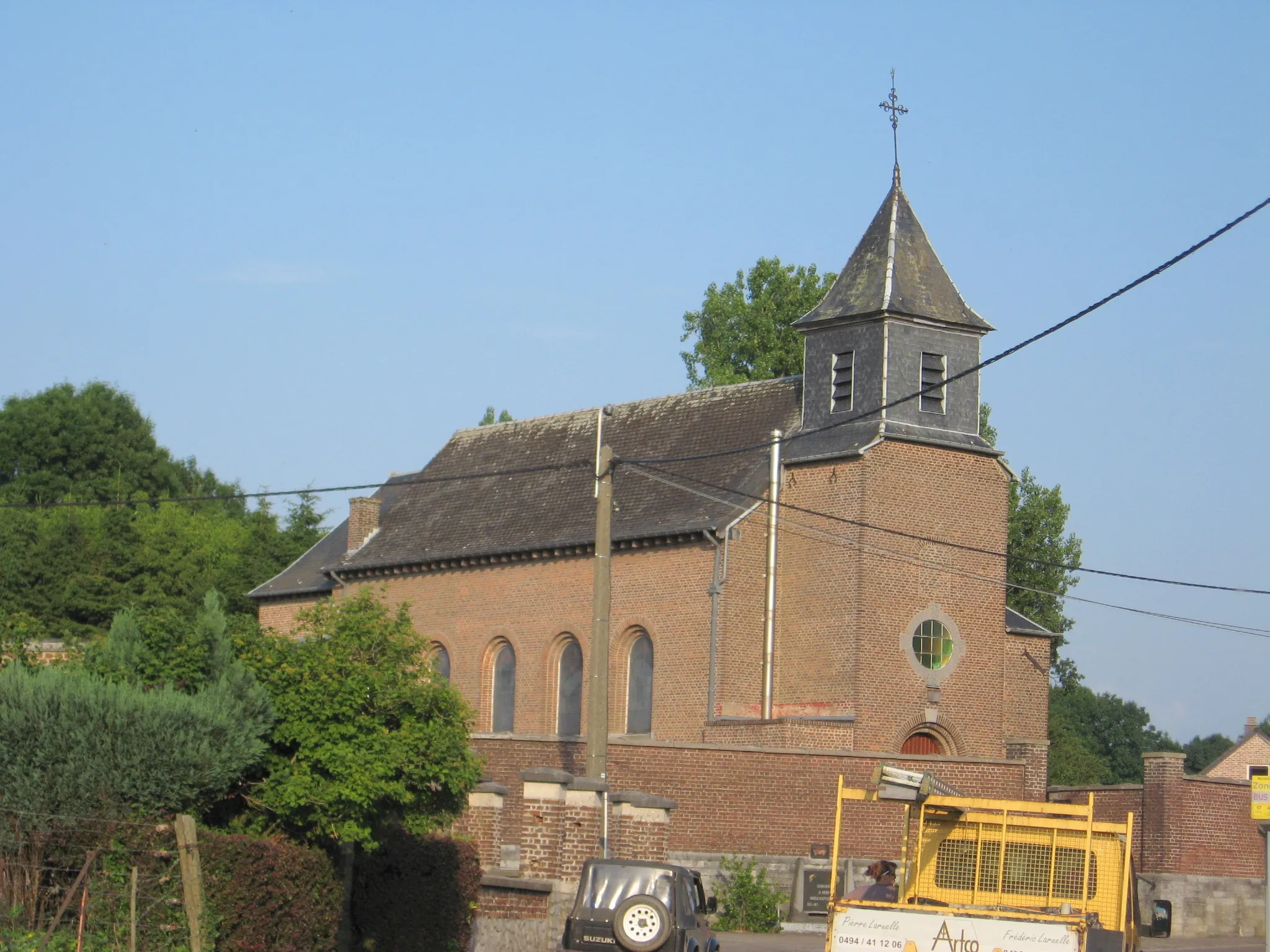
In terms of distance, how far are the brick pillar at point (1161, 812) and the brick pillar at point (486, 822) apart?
12620 mm

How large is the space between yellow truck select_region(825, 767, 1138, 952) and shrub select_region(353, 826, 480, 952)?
7541 millimetres

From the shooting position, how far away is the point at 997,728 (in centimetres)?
3481

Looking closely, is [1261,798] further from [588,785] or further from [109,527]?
[109,527]

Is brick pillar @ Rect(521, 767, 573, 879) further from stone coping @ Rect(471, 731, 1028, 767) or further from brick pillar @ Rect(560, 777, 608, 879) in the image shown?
stone coping @ Rect(471, 731, 1028, 767)

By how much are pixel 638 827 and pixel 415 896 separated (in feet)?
9.42

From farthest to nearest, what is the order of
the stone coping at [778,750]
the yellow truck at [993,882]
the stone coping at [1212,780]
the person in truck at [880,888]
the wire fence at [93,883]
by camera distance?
1. the stone coping at [1212,780]
2. the stone coping at [778,750]
3. the wire fence at [93,883]
4. the person in truck at [880,888]
5. the yellow truck at [993,882]

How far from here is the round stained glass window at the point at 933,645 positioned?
3397 centimetres

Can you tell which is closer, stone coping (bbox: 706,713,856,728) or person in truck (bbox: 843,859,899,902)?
person in truck (bbox: 843,859,899,902)

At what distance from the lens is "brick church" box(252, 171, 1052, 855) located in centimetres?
3272

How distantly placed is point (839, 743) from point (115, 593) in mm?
34785

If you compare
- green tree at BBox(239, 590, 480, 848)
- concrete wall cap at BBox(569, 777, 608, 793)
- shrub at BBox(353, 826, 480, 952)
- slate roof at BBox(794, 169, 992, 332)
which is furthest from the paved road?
slate roof at BBox(794, 169, 992, 332)

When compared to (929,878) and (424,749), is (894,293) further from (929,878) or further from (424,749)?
(929,878)

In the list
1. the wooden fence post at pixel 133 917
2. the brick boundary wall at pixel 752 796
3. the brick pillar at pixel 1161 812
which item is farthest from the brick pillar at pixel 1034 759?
the wooden fence post at pixel 133 917

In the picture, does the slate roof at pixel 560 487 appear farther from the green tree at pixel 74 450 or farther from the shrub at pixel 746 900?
the green tree at pixel 74 450
